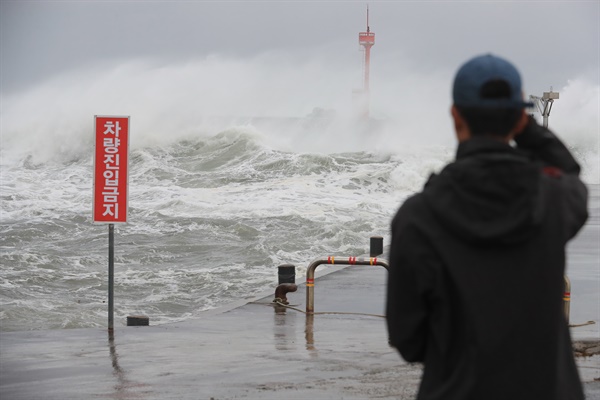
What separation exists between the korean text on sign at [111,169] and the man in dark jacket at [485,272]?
7.91 metres

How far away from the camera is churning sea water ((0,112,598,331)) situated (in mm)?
15430

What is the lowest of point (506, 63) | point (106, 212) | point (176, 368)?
point (176, 368)

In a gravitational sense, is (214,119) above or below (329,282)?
above

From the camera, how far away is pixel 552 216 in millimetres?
2490

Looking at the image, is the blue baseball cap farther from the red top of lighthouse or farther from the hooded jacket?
the red top of lighthouse

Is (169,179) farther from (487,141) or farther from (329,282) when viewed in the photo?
(487,141)

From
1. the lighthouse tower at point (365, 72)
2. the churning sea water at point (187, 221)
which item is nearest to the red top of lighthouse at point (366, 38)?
the lighthouse tower at point (365, 72)

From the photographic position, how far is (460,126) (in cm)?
263

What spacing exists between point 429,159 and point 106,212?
3948 centimetres

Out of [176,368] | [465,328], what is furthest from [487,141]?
[176,368]

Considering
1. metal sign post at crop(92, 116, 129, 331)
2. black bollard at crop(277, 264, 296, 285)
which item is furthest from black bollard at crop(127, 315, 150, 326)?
black bollard at crop(277, 264, 296, 285)

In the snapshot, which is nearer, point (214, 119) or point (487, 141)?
point (487, 141)

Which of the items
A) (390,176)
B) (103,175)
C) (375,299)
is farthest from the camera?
(390,176)

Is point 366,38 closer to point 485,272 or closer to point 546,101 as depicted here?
point 546,101
